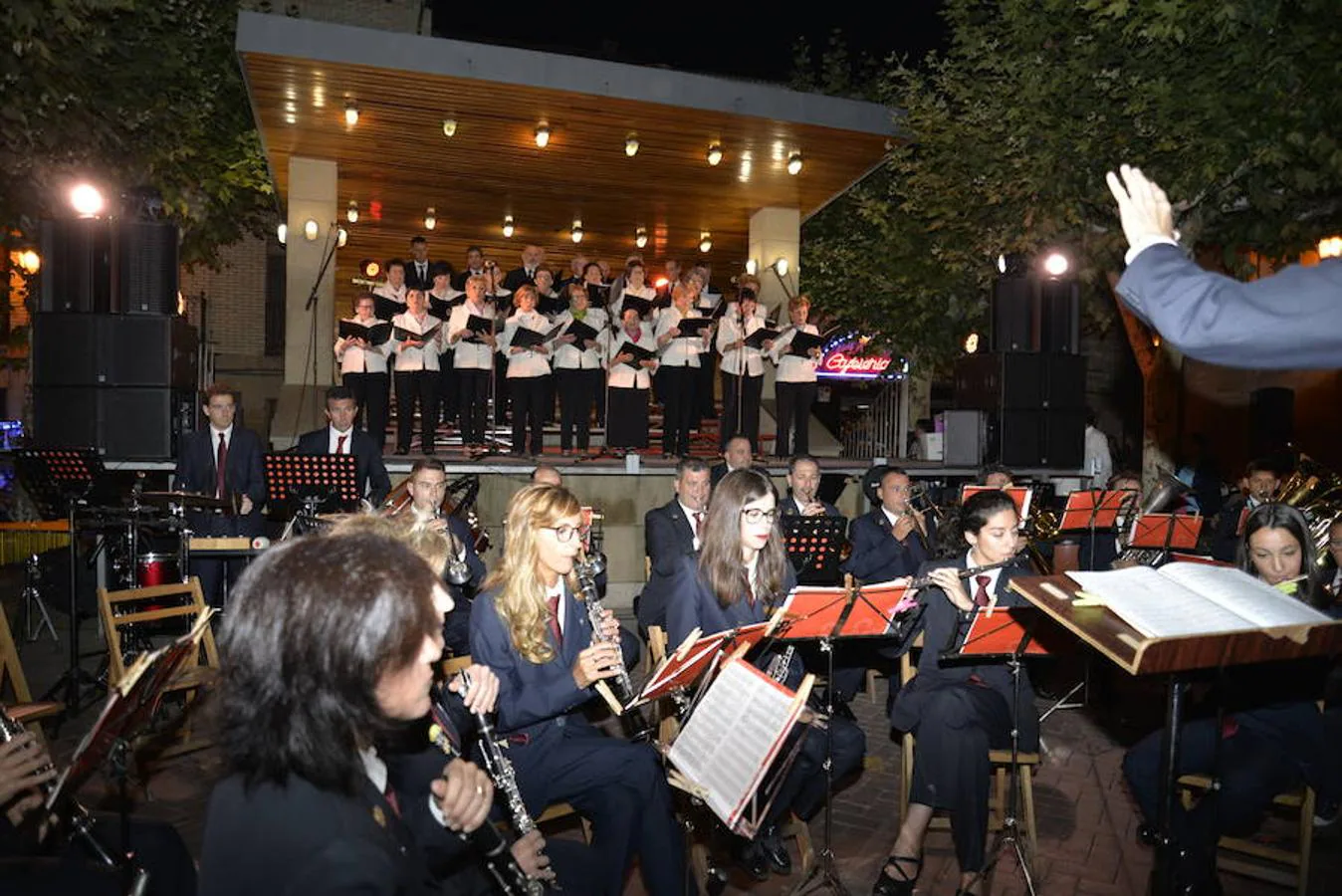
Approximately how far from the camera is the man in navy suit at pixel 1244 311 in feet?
6.23

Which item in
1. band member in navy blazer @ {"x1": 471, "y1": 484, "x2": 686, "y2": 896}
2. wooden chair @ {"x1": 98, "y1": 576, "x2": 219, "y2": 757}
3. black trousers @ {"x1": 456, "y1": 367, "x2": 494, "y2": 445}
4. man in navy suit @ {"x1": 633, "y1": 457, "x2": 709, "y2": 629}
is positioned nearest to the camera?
band member in navy blazer @ {"x1": 471, "y1": 484, "x2": 686, "y2": 896}

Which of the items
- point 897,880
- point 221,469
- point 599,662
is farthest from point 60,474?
point 897,880

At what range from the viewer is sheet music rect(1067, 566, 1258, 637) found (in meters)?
2.49

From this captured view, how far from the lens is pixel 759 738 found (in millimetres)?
3244

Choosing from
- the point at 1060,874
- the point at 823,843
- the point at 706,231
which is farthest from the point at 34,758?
the point at 706,231

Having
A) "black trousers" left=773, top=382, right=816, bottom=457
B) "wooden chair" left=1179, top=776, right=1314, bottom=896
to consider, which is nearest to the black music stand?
"wooden chair" left=1179, top=776, right=1314, bottom=896

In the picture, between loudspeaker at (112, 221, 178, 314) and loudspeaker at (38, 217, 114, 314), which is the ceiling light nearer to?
loudspeaker at (38, 217, 114, 314)

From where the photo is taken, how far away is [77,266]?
9.46m

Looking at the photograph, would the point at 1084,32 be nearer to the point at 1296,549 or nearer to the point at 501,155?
the point at 501,155

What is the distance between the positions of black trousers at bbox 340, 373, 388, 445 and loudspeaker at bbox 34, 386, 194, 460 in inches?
122

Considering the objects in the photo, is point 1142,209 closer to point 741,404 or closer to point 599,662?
point 599,662

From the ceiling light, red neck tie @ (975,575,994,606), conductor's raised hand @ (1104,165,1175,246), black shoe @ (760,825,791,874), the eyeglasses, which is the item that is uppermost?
the ceiling light

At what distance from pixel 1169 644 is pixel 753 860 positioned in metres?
2.79

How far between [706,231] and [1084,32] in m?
8.38
